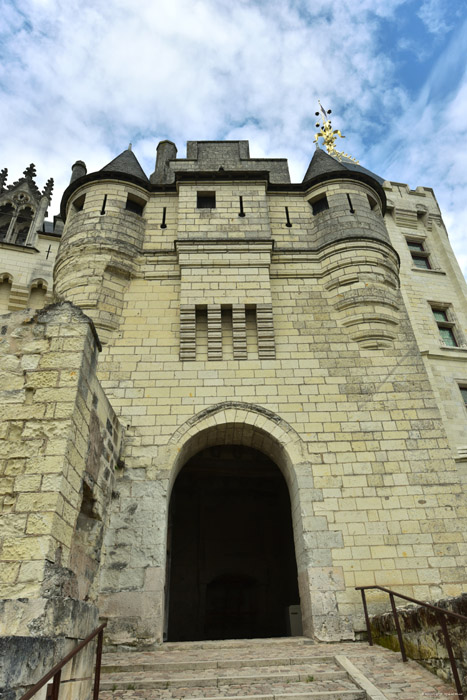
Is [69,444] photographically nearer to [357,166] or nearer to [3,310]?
[3,310]

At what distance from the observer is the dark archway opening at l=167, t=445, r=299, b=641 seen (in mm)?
11023

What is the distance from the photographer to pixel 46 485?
3.84m

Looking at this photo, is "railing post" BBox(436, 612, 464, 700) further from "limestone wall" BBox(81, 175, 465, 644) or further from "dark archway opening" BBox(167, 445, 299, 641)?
"dark archway opening" BBox(167, 445, 299, 641)

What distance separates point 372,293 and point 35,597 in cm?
720

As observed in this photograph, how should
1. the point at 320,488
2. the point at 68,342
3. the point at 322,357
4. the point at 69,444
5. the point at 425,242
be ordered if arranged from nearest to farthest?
the point at 69,444 → the point at 68,342 → the point at 320,488 → the point at 322,357 → the point at 425,242

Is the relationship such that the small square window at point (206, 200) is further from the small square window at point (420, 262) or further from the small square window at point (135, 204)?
the small square window at point (420, 262)

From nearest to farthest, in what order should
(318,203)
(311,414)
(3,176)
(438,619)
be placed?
(438,619), (311,414), (318,203), (3,176)

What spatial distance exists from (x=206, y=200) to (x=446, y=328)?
6957 mm

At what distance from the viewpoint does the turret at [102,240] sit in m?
8.27

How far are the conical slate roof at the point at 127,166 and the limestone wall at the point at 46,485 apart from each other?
6.38 m

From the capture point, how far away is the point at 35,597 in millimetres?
3355

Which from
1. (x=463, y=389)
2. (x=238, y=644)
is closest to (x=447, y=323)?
(x=463, y=389)

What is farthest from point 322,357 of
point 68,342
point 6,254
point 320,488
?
point 6,254

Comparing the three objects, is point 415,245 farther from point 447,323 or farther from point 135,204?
point 135,204
